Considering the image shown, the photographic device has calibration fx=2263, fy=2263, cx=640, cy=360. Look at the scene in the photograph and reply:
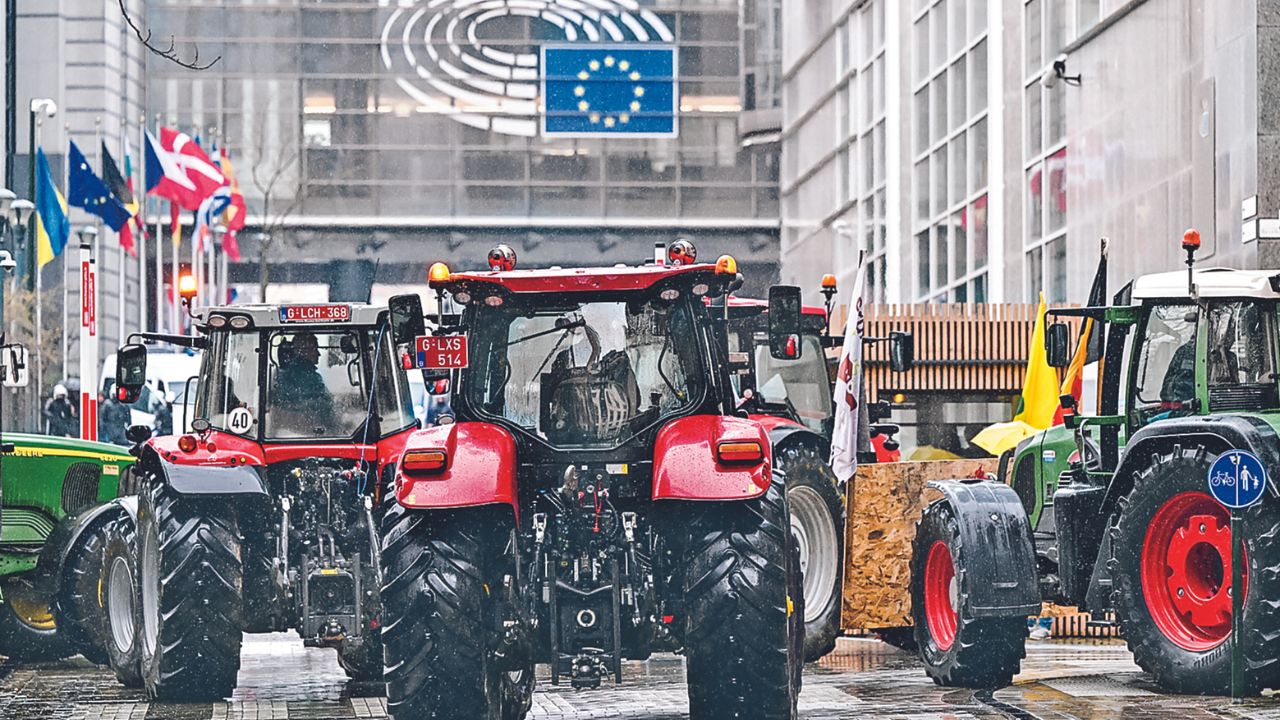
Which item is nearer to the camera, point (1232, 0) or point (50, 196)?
point (1232, 0)

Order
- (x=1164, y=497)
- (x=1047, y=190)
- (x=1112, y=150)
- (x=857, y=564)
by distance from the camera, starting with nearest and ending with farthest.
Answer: (x=1164, y=497)
(x=857, y=564)
(x=1112, y=150)
(x=1047, y=190)

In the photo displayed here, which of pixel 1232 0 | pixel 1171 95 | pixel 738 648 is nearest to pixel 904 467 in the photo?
pixel 738 648

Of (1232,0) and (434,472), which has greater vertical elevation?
(1232,0)

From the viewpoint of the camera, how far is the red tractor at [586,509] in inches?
396

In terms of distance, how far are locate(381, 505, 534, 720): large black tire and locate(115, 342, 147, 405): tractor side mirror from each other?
4.25m

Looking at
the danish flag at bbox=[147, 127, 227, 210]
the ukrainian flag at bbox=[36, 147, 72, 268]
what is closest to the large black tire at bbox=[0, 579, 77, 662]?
the ukrainian flag at bbox=[36, 147, 72, 268]

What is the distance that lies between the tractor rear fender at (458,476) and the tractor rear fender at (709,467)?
0.70 metres

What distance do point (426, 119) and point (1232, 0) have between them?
40242 mm

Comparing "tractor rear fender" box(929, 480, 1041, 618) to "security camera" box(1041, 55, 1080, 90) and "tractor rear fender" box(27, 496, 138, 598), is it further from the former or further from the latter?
"security camera" box(1041, 55, 1080, 90)

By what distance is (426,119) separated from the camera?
61.9 meters

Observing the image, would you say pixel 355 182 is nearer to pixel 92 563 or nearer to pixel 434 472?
pixel 92 563

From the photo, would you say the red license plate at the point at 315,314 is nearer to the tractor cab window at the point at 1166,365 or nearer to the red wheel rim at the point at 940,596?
the red wheel rim at the point at 940,596

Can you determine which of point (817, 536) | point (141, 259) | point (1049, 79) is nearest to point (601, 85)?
point (1049, 79)

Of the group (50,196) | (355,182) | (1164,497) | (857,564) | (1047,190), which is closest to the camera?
(1164,497)
